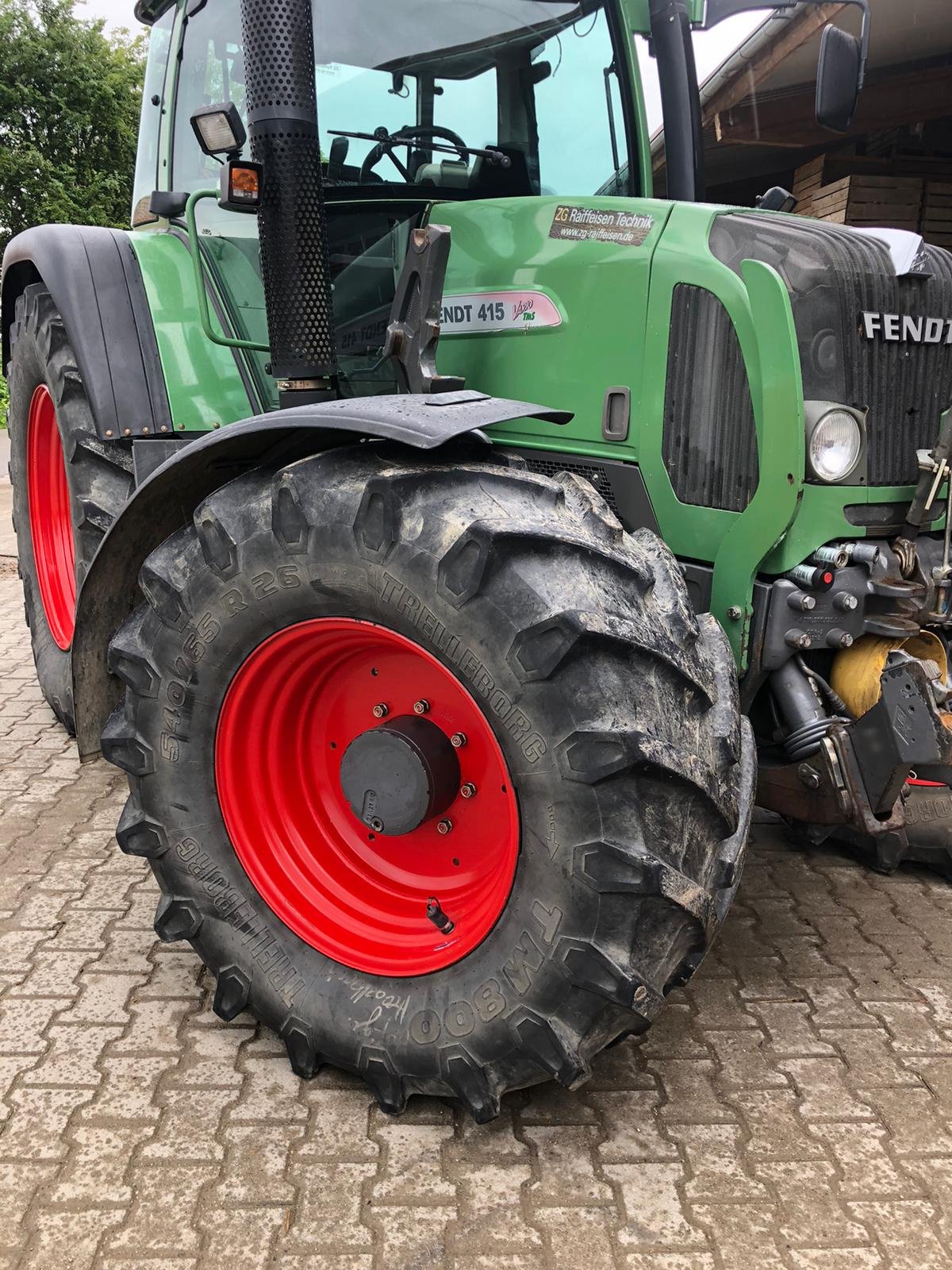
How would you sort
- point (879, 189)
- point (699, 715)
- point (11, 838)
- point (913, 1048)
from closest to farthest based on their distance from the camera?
point (699, 715)
point (913, 1048)
point (11, 838)
point (879, 189)

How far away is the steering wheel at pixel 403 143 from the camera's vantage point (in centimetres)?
281

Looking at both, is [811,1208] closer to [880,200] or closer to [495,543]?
[495,543]

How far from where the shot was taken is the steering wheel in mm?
2807

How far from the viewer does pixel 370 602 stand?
199 cm

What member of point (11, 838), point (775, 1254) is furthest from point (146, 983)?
point (775, 1254)

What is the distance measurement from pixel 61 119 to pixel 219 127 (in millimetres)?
25840

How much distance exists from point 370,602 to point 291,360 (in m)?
0.76

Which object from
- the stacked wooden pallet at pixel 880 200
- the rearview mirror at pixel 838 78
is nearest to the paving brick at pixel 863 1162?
the rearview mirror at pixel 838 78

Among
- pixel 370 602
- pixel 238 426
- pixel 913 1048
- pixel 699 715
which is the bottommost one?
pixel 913 1048

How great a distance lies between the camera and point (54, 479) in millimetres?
4410

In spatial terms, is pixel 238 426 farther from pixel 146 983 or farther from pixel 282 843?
pixel 146 983

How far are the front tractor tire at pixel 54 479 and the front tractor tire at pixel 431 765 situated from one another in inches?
47.3

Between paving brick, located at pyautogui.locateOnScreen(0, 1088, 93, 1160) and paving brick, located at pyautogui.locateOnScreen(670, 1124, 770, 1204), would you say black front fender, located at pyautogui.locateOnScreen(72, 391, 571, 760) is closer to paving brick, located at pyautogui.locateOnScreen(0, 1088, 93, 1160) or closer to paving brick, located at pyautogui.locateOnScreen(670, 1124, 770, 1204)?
paving brick, located at pyautogui.locateOnScreen(0, 1088, 93, 1160)

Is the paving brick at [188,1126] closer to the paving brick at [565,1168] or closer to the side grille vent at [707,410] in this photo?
the paving brick at [565,1168]
